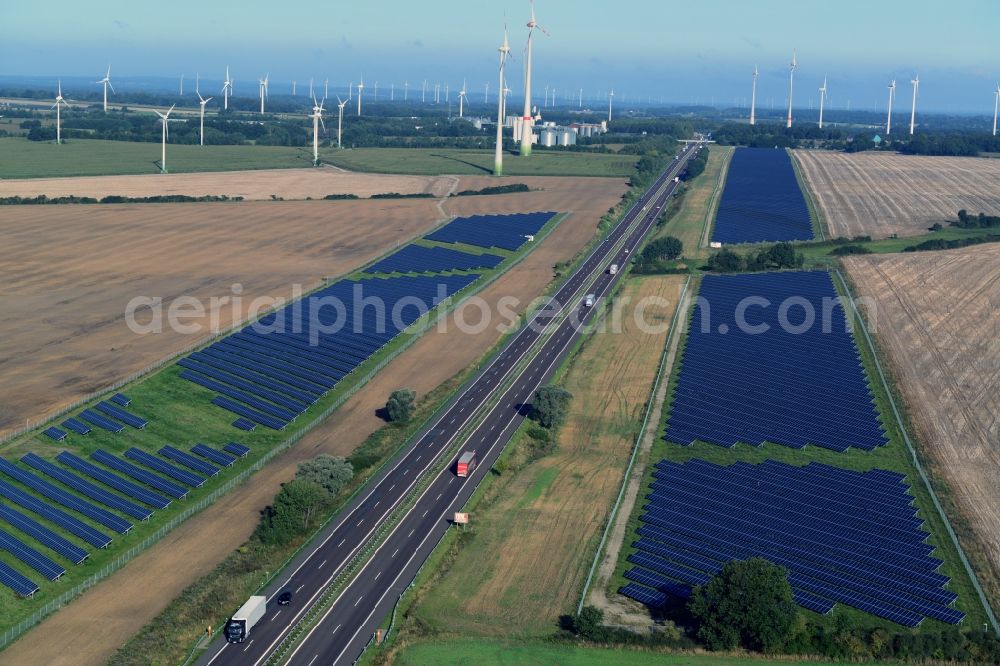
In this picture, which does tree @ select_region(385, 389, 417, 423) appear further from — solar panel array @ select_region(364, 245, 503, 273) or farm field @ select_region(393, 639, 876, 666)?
solar panel array @ select_region(364, 245, 503, 273)

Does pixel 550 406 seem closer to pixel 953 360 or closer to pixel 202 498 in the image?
pixel 202 498

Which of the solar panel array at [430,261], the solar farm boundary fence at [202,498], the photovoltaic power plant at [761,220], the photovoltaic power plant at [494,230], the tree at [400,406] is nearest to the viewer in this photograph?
the solar farm boundary fence at [202,498]

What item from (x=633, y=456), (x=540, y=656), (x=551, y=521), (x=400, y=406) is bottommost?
(x=540, y=656)

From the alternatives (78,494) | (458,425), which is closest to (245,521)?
(78,494)

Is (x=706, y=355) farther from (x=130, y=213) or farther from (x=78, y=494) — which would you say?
(x=130, y=213)

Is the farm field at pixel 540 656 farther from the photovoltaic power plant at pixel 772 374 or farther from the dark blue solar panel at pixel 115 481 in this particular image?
the photovoltaic power plant at pixel 772 374

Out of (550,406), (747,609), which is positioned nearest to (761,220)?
(550,406)

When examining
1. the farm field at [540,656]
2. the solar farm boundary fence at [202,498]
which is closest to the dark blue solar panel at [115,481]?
the solar farm boundary fence at [202,498]
